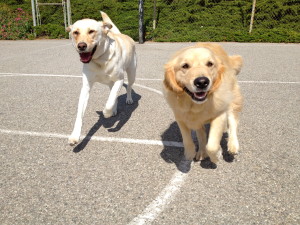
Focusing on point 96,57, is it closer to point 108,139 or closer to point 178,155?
point 108,139

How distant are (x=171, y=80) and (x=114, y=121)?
1901mm

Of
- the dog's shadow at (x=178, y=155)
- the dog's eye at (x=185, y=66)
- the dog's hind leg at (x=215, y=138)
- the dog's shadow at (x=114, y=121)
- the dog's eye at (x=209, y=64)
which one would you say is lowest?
the dog's shadow at (x=114, y=121)

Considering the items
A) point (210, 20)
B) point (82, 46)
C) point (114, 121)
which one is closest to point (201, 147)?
point (114, 121)

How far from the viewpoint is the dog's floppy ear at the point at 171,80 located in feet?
9.10

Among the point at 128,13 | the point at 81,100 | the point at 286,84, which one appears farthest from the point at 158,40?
the point at 81,100

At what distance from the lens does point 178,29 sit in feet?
56.9

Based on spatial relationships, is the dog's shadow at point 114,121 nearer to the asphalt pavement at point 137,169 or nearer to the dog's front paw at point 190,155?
the asphalt pavement at point 137,169

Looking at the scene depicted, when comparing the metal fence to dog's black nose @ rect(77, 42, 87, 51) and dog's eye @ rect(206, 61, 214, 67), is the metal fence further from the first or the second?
dog's eye @ rect(206, 61, 214, 67)

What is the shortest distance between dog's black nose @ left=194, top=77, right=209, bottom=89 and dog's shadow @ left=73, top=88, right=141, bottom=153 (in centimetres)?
180

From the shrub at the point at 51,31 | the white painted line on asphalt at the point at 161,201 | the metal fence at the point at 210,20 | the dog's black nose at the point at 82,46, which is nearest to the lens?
the white painted line on asphalt at the point at 161,201

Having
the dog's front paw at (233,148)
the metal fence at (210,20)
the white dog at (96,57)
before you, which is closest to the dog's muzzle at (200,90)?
the dog's front paw at (233,148)

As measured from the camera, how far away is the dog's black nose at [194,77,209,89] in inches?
97.6

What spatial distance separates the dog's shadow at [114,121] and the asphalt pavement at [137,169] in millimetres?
17

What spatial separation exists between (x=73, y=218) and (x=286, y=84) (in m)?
5.99
